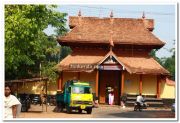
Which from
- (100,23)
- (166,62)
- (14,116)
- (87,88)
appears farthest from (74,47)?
(166,62)

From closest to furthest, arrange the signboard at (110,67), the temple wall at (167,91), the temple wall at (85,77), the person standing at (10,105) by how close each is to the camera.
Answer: the person standing at (10,105) < the signboard at (110,67) < the temple wall at (85,77) < the temple wall at (167,91)

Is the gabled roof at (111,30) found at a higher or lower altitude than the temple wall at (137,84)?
higher

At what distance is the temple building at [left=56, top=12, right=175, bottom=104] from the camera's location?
2983cm

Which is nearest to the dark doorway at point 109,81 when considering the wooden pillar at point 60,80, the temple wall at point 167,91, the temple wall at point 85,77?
the temple wall at point 85,77

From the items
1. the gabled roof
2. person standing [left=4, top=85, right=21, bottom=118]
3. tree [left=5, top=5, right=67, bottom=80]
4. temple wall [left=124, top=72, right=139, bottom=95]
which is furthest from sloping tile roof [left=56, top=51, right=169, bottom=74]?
person standing [left=4, top=85, right=21, bottom=118]

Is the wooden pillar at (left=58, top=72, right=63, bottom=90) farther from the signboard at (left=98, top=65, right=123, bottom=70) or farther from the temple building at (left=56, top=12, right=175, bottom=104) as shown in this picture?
the signboard at (left=98, top=65, right=123, bottom=70)

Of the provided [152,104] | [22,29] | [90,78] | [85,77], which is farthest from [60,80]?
[22,29]

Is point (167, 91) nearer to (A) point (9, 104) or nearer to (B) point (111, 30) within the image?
(B) point (111, 30)

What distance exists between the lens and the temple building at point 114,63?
1174 inches

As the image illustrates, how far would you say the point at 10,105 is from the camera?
11.9 m

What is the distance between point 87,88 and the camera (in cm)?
2389

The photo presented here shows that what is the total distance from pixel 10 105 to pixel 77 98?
1136cm

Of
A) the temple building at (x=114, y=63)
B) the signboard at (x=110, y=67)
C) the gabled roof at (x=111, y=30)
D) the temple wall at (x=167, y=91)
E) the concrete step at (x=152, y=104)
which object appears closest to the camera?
the concrete step at (x=152, y=104)

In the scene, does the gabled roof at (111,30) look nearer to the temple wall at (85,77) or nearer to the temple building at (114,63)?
the temple building at (114,63)
